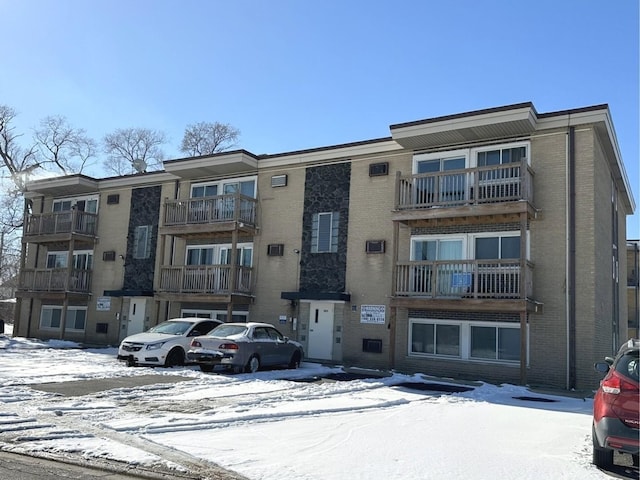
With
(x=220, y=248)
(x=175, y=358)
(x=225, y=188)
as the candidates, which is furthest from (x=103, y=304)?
(x=175, y=358)

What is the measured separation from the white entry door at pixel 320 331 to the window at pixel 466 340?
306cm

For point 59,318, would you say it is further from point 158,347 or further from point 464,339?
point 464,339

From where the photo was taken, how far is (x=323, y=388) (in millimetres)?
13359

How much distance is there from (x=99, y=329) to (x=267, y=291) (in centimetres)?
928

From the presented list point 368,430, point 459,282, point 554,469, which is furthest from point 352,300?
point 554,469

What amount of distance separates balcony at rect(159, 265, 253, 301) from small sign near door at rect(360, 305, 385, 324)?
481cm

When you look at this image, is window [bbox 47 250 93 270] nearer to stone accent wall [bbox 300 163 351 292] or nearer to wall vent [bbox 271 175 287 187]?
wall vent [bbox 271 175 287 187]

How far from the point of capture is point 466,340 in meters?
18.5

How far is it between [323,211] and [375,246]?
2.62 metres

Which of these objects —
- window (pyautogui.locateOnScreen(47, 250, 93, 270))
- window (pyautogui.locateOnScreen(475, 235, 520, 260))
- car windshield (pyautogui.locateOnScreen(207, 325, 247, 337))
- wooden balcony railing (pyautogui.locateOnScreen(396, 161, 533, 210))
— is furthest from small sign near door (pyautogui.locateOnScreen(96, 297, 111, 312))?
window (pyautogui.locateOnScreen(475, 235, 520, 260))

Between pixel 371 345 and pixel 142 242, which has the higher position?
pixel 142 242

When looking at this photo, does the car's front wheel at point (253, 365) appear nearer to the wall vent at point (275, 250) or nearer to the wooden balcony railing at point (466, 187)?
the wooden balcony railing at point (466, 187)

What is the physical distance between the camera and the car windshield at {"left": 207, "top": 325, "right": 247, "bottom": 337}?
17.1 meters

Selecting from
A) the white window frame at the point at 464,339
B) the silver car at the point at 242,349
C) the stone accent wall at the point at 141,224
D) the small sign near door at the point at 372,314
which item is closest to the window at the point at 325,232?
the small sign near door at the point at 372,314
